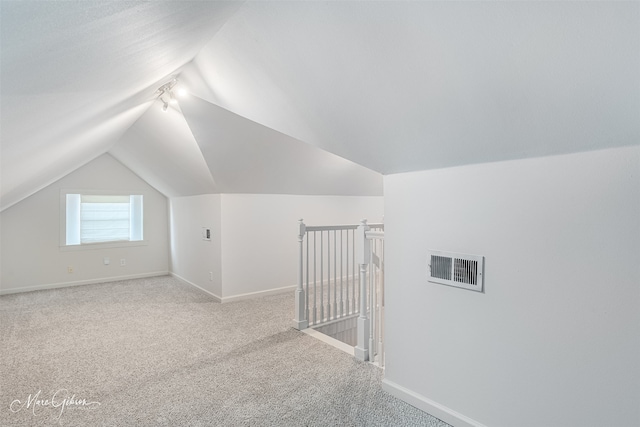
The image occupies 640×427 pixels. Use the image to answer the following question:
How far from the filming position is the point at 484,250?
1.86 m

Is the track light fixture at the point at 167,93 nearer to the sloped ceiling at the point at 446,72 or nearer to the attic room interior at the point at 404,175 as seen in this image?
the attic room interior at the point at 404,175

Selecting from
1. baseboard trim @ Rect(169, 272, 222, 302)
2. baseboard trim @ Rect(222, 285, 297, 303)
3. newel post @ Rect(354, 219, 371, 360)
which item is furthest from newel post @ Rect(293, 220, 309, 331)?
baseboard trim @ Rect(169, 272, 222, 302)

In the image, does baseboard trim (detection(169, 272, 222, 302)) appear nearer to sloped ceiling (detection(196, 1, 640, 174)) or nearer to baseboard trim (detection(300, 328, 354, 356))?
baseboard trim (detection(300, 328, 354, 356))

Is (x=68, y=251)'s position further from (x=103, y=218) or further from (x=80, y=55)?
(x=80, y=55)

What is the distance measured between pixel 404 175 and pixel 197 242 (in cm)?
408

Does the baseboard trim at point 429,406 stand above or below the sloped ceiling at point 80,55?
below

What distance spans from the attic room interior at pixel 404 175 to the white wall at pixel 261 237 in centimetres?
116

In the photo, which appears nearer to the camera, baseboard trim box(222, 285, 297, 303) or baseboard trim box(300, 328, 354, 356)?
baseboard trim box(300, 328, 354, 356)

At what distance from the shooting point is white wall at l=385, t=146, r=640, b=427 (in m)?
1.43

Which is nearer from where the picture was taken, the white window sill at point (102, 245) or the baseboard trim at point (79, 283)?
the baseboard trim at point (79, 283)

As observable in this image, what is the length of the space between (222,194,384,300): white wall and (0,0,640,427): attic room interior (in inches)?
45.7

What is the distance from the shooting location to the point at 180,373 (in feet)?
8.76

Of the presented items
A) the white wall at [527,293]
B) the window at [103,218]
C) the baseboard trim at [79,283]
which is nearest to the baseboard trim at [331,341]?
the white wall at [527,293]

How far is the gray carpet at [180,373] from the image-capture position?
7.00ft
